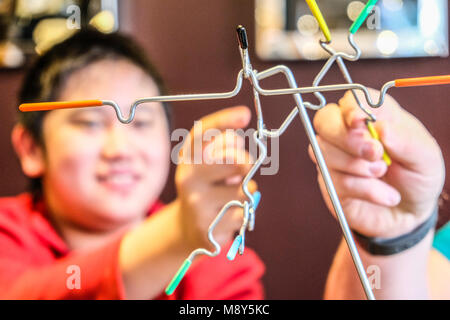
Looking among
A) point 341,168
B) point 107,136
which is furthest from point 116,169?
point 341,168

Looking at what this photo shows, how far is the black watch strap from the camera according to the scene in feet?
2.17

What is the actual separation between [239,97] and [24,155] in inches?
11.9

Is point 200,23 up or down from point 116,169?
up

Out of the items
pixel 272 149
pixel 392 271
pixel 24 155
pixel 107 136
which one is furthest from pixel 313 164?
pixel 24 155

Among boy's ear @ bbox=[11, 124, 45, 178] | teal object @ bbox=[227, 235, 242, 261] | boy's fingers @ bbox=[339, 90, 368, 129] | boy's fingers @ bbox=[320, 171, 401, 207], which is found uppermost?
boy's fingers @ bbox=[339, 90, 368, 129]

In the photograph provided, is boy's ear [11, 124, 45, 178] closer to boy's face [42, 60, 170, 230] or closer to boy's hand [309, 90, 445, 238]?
boy's face [42, 60, 170, 230]

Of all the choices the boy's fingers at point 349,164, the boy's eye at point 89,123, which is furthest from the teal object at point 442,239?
the boy's eye at point 89,123

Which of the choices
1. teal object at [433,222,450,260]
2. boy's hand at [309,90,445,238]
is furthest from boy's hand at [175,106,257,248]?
teal object at [433,222,450,260]

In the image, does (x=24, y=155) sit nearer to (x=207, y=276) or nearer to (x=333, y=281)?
(x=207, y=276)

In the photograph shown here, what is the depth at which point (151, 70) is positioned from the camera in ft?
2.34

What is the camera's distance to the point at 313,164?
702 mm
